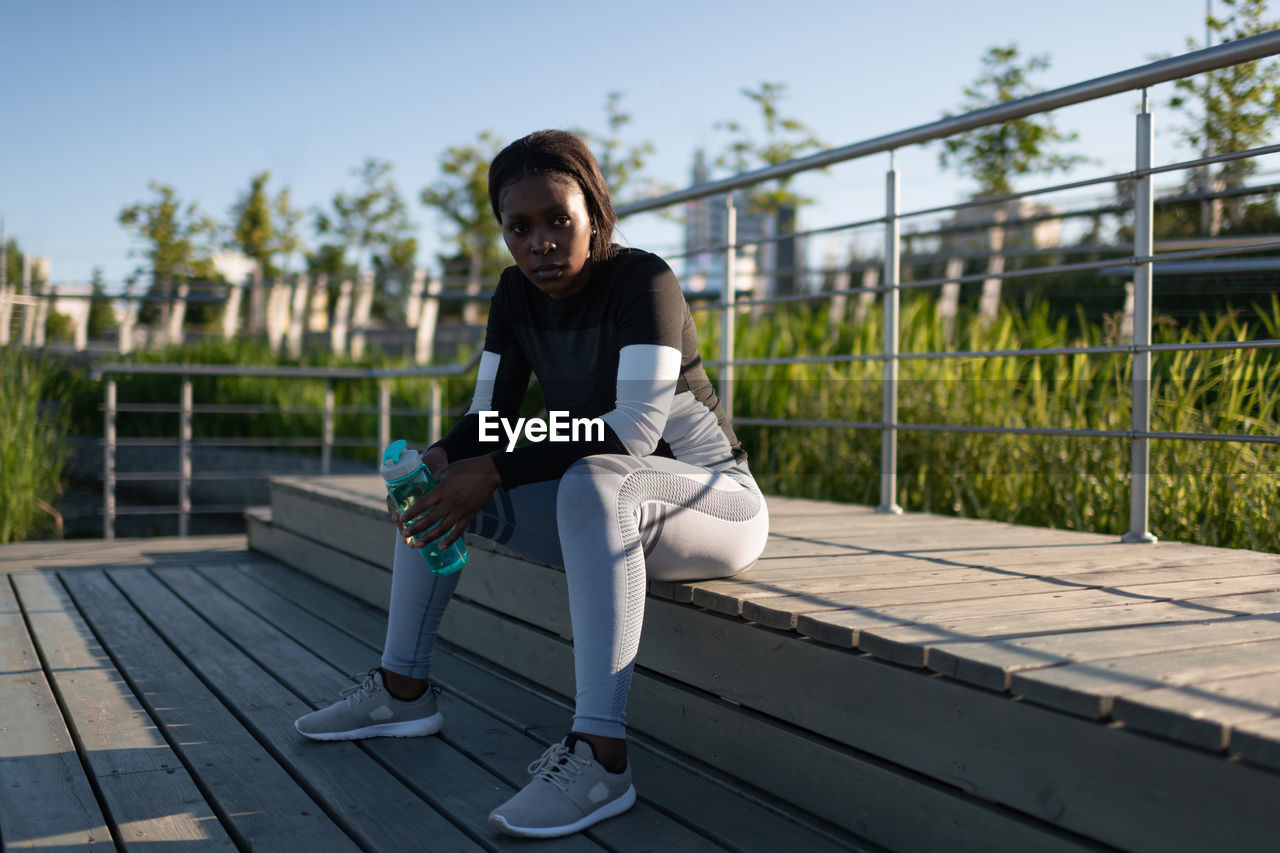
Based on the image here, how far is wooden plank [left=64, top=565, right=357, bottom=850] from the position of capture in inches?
60.7

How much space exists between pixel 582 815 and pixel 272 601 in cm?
222

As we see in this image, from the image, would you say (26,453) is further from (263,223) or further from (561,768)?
(263,223)

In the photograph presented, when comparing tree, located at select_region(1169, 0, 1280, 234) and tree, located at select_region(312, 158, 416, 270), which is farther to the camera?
tree, located at select_region(312, 158, 416, 270)

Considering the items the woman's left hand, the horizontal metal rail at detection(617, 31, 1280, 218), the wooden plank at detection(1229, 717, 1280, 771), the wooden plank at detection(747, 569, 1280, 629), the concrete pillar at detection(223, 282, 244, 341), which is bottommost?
the wooden plank at detection(1229, 717, 1280, 771)

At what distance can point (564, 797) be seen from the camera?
1.52 metres

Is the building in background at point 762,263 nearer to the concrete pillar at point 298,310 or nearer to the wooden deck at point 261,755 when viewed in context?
the wooden deck at point 261,755

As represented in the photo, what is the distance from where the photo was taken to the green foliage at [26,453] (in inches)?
202

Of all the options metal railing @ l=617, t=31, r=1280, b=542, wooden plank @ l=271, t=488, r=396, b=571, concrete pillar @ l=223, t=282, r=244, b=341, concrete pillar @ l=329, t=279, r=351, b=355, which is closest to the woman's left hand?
metal railing @ l=617, t=31, r=1280, b=542

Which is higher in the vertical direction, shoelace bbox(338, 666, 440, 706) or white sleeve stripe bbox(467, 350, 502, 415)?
white sleeve stripe bbox(467, 350, 502, 415)

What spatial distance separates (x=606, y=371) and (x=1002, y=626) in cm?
83

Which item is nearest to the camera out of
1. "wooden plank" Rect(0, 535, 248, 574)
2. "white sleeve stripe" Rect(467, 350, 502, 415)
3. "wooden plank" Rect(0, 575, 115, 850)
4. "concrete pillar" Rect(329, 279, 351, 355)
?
"wooden plank" Rect(0, 575, 115, 850)

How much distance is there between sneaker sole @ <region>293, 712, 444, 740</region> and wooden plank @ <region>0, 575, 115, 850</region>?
15.3 inches

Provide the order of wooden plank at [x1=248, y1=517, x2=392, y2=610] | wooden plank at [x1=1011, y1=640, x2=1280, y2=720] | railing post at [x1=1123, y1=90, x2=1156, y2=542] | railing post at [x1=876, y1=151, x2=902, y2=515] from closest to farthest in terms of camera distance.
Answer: wooden plank at [x1=1011, y1=640, x2=1280, y2=720]
railing post at [x1=1123, y1=90, x2=1156, y2=542]
railing post at [x1=876, y1=151, x2=902, y2=515]
wooden plank at [x1=248, y1=517, x2=392, y2=610]

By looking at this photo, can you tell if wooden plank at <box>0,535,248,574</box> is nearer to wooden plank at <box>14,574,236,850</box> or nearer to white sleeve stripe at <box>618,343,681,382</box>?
wooden plank at <box>14,574,236,850</box>
